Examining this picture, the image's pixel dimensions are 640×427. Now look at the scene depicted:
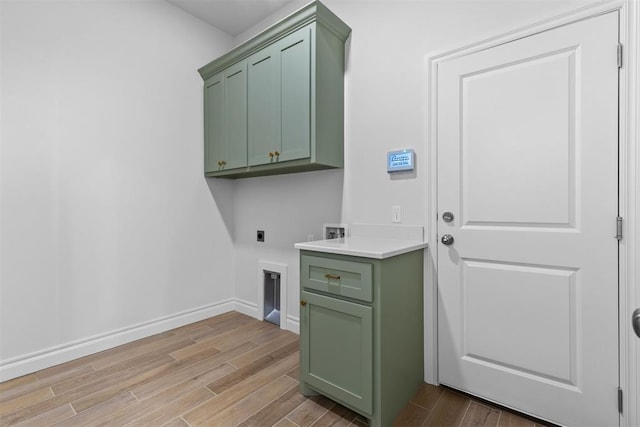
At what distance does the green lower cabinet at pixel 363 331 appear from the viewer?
1.48 m

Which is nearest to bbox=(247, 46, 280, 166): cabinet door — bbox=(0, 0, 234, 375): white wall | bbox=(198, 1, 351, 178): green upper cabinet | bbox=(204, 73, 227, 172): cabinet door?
bbox=(198, 1, 351, 178): green upper cabinet

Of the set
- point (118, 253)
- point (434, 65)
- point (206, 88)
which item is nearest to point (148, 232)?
point (118, 253)

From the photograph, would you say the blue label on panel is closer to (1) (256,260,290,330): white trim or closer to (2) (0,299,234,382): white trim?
(1) (256,260,290,330): white trim

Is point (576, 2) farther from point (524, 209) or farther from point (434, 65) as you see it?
point (524, 209)

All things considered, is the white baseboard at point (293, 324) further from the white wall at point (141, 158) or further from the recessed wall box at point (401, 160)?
the recessed wall box at point (401, 160)

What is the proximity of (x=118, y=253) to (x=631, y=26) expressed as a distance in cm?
332

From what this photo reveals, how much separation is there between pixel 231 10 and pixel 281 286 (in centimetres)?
251

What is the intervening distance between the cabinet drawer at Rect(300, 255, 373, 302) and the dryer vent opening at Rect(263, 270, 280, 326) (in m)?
1.20

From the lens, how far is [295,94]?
2162 millimetres

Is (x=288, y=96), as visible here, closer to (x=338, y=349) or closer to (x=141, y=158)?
(x=141, y=158)

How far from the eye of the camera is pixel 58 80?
7.00 feet

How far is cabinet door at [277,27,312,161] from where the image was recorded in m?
2.09

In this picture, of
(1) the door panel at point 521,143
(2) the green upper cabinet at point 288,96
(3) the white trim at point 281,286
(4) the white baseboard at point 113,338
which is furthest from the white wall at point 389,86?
(4) the white baseboard at point 113,338

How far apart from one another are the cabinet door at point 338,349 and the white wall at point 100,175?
162 centimetres
